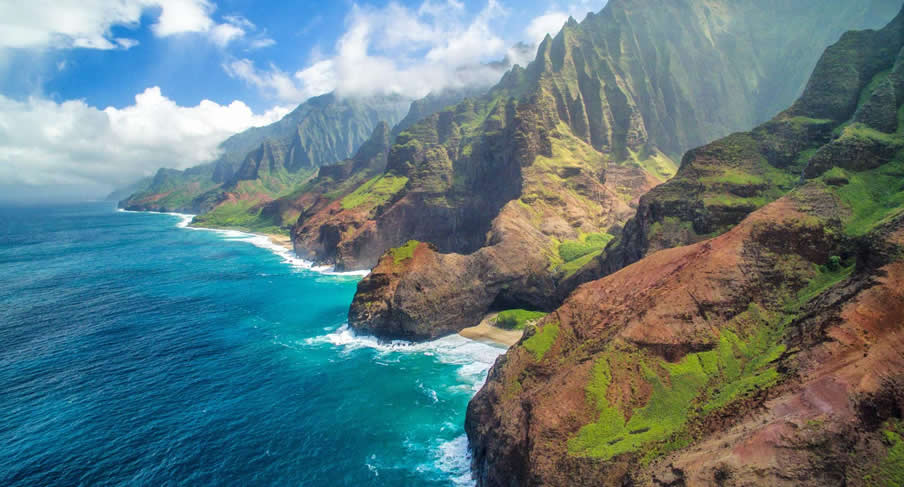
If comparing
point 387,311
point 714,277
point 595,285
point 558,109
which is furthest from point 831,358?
point 558,109

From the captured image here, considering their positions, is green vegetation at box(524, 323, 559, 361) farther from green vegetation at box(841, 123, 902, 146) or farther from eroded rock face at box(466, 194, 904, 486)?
green vegetation at box(841, 123, 902, 146)

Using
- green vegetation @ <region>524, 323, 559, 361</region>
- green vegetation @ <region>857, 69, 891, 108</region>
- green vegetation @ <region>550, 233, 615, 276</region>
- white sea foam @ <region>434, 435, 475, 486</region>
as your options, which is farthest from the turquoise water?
green vegetation @ <region>857, 69, 891, 108</region>

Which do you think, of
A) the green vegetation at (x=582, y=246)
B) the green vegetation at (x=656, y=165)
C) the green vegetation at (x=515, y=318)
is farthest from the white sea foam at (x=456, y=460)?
the green vegetation at (x=656, y=165)

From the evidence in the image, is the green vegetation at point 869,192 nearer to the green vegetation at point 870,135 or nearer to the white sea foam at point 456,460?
the green vegetation at point 870,135

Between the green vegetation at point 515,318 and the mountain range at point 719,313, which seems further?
the green vegetation at point 515,318

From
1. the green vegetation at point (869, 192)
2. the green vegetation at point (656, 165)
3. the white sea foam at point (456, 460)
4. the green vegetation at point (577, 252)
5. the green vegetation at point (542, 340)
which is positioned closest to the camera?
the green vegetation at point (869, 192)

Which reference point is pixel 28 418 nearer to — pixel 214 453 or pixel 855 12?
pixel 214 453
